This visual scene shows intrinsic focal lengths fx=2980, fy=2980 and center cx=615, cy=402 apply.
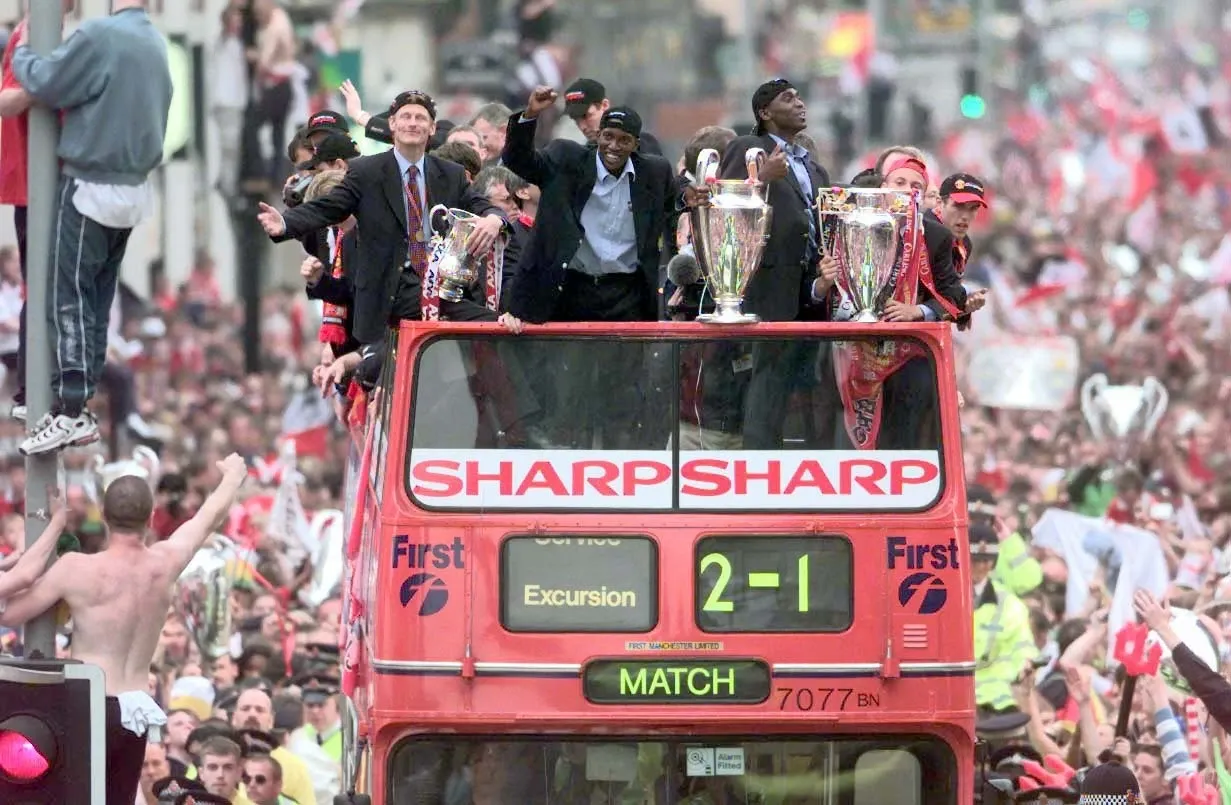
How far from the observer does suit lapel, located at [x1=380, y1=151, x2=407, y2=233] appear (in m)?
11.9

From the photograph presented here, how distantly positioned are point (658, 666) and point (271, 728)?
17.6ft

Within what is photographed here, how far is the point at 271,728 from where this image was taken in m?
16.0

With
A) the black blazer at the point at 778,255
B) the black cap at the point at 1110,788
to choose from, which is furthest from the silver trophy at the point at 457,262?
the black cap at the point at 1110,788

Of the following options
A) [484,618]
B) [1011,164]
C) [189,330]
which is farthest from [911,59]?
[484,618]

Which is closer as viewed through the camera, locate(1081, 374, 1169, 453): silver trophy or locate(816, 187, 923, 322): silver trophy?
locate(816, 187, 923, 322): silver trophy

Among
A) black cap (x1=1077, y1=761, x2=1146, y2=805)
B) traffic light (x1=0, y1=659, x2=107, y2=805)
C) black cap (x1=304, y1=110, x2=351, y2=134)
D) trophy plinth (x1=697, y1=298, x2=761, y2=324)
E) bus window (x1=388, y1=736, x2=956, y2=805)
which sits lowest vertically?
black cap (x1=1077, y1=761, x2=1146, y2=805)

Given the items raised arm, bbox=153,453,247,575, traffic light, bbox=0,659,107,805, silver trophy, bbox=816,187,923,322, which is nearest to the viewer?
traffic light, bbox=0,659,107,805

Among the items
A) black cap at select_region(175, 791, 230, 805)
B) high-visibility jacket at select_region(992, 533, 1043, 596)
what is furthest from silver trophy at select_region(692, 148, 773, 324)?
high-visibility jacket at select_region(992, 533, 1043, 596)

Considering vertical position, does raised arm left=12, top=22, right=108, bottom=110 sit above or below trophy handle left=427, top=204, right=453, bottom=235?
above

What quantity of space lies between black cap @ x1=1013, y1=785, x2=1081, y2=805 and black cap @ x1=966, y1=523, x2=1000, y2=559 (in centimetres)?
502

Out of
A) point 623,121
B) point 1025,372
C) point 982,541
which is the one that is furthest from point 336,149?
point 1025,372

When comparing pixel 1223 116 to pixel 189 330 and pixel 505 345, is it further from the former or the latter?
pixel 505 345

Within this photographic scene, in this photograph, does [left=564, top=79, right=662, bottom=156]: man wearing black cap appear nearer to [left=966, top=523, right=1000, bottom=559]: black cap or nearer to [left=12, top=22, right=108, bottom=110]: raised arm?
[left=12, top=22, right=108, bottom=110]: raised arm

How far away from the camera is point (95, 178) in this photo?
10727 mm
